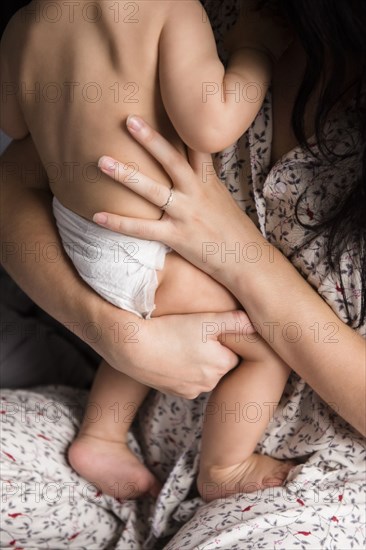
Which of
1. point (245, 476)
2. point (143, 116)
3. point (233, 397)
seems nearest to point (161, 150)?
point (143, 116)

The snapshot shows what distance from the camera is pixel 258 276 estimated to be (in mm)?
1339

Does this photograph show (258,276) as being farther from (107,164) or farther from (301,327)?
(107,164)

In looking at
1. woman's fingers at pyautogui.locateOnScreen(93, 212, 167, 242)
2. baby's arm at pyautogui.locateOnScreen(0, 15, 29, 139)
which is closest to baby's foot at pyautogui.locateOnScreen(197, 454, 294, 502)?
woman's fingers at pyautogui.locateOnScreen(93, 212, 167, 242)

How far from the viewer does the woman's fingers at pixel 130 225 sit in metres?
1.30

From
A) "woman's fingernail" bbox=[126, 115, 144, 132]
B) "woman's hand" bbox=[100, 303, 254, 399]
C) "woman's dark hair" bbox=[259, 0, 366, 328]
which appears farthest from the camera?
"woman's hand" bbox=[100, 303, 254, 399]

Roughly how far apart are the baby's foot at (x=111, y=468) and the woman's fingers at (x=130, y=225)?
457 mm

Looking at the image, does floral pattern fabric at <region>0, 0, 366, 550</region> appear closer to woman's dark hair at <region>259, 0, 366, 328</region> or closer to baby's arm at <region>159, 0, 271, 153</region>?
woman's dark hair at <region>259, 0, 366, 328</region>

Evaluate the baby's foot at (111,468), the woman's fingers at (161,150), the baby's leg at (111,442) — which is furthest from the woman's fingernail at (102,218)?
the baby's foot at (111,468)

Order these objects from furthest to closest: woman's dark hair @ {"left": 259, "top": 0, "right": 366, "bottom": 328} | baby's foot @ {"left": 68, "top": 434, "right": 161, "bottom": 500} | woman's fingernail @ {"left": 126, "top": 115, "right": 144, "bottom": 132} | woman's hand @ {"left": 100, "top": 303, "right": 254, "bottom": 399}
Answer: baby's foot @ {"left": 68, "top": 434, "right": 161, "bottom": 500}, woman's hand @ {"left": 100, "top": 303, "right": 254, "bottom": 399}, woman's fingernail @ {"left": 126, "top": 115, "right": 144, "bottom": 132}, woman's dark hair @ {"left": 259, "top": 0, "right": 366, "bottom": 328}

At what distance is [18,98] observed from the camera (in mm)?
1408

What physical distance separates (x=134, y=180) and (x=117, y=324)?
0.24m

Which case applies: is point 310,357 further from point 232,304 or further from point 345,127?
point 345,127

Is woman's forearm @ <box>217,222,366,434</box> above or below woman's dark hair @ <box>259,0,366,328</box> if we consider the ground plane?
below

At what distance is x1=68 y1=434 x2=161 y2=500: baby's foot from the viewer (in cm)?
→ 155
